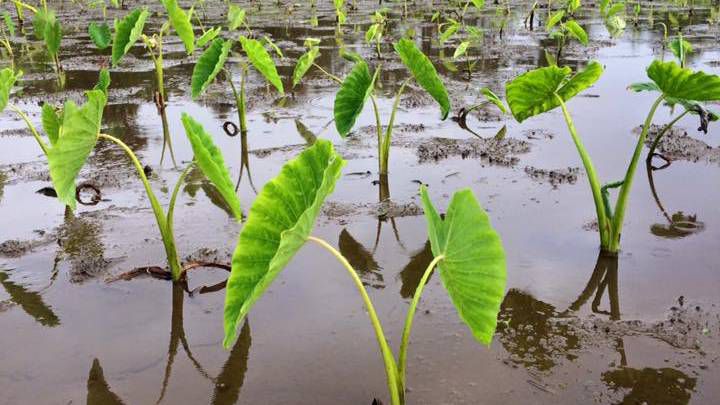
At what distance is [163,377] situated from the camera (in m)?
1.92

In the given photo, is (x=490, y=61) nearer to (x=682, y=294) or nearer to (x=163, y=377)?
(x=682, y=294)

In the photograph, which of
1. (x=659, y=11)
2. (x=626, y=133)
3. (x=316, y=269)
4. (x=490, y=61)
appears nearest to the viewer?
(x=316, y=269)

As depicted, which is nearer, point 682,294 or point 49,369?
point 49,369

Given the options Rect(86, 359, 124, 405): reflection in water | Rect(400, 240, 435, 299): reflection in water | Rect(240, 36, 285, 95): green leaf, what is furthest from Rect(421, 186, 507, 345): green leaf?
Rect(240, 36, 285, 95): green leaf

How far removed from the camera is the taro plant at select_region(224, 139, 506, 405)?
1277 mm

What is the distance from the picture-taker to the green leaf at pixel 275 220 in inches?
50.4

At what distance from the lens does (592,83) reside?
2.35 metres

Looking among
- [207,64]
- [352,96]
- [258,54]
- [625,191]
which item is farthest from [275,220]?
[207,64]

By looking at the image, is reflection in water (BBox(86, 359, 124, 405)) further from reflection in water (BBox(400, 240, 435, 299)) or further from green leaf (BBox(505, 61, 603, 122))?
green leaf (BBox(505, 61, 603, 122))

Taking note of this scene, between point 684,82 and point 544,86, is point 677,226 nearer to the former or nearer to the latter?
point 684,82

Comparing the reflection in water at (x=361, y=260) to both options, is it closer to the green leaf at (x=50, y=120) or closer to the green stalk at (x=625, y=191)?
the green stalk at (x=625, y=191)

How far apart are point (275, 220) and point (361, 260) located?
1.32 metres

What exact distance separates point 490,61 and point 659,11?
17.8 feet

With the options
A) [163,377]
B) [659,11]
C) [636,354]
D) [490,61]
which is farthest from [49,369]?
[659,11]
